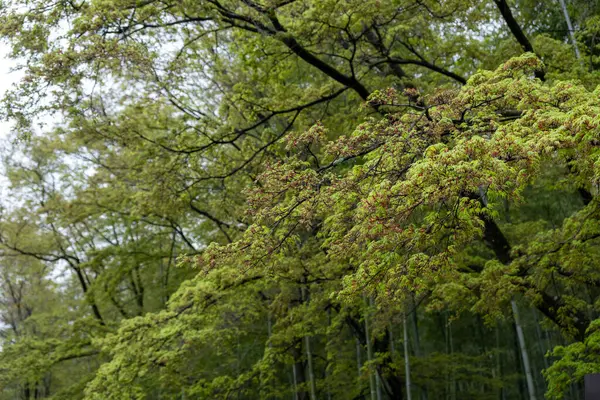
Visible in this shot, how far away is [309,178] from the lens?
11.4ft

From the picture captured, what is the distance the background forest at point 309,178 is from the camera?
10.2ft

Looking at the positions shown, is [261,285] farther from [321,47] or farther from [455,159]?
[455,159]

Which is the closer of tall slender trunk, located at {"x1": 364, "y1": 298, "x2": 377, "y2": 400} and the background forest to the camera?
the background forest

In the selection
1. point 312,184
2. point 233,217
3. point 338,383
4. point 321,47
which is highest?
point 321,47

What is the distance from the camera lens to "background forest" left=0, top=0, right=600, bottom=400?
3.11m

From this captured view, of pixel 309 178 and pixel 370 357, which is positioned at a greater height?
pixel 309 178

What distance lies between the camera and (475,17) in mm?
6285

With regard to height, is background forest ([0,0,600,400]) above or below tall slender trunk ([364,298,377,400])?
above

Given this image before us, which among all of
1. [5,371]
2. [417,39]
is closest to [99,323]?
[5,371]

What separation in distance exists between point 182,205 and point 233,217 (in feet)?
2.73

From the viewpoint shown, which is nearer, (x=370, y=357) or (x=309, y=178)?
(x=309, y=178)

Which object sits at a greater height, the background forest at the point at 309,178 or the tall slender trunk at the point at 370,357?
the background forest at the point at 309,178

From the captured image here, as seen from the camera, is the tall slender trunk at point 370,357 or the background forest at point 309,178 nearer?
the background forest at point 309,178

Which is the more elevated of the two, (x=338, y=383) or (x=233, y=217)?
(x=233, y=217)
